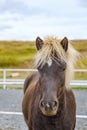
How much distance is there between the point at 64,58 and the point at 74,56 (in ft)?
0.98

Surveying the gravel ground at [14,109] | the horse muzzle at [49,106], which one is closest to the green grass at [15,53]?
the gravel ground at [14,109]

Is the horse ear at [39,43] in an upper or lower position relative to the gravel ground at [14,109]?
upper

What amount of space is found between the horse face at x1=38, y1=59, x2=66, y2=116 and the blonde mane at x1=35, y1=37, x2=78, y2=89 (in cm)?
8

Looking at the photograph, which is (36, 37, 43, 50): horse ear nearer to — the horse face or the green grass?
the horse face

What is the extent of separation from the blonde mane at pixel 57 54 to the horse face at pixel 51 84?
0.08 meters

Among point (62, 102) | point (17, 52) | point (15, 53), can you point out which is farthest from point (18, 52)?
point (62, 102)

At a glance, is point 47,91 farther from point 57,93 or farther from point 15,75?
point 15,75

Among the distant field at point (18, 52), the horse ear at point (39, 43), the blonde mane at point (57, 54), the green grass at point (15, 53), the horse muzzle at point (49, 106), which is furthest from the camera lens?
the green grass at point (15, 53)

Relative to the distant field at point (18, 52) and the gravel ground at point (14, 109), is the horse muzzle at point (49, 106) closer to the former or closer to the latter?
the gravel ground at point (14, 109)

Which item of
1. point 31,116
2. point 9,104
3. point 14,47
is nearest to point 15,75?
point 9,104

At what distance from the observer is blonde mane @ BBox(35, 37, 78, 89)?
445cm

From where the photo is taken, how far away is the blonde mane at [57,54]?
445 centimetres

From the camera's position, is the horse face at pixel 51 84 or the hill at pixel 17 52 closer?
the horse face at pixel 51 84

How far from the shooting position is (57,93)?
4.36 m
